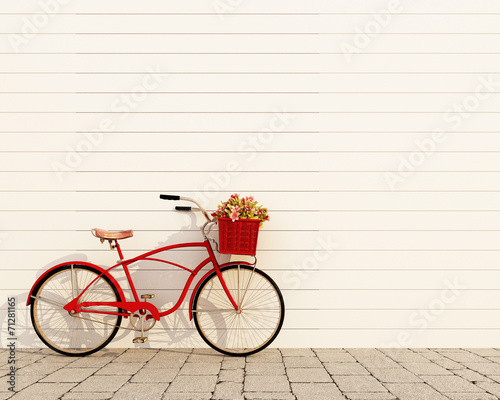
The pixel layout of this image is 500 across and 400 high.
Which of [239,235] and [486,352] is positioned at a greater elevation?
[239,235]

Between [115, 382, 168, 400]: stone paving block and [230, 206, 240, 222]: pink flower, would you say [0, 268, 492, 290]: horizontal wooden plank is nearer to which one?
[230, 206, 240, 222]: pink flower

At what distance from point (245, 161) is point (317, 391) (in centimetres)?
206

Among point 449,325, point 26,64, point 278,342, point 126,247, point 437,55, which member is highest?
point 437,55

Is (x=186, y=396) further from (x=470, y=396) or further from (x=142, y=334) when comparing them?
(x=470, y=396)

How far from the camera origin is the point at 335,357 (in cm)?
366

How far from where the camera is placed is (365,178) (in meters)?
4.04

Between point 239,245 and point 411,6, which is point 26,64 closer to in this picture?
point 239,245

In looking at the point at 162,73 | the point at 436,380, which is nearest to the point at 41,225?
the point at 162,73

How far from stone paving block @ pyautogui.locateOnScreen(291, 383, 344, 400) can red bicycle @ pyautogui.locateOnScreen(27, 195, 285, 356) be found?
0.80 m

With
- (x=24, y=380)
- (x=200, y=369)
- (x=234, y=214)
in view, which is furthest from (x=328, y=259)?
(x=24, y=380)

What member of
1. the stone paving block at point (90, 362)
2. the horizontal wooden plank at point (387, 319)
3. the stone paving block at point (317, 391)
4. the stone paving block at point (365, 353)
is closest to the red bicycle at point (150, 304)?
the stone paving block at point (90, 362)

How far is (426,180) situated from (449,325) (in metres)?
1.35

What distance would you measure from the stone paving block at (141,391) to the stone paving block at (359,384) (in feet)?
3.93

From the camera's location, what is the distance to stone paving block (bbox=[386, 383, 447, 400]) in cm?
274
